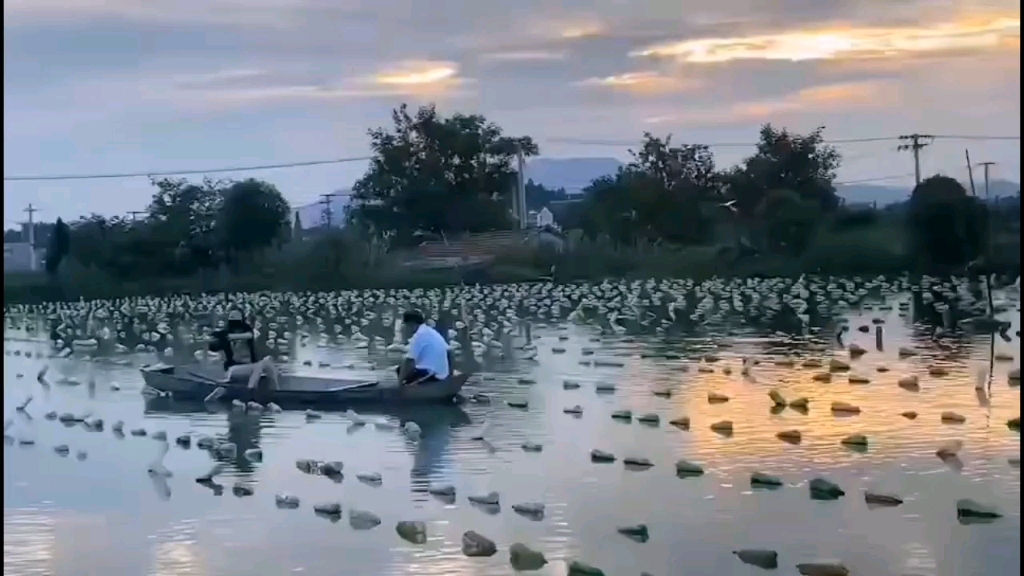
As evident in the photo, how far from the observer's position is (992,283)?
27.4 m

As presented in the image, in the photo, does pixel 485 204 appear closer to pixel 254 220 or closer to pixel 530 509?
pixel 254 220

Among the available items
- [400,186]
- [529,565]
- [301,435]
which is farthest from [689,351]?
[400,186]

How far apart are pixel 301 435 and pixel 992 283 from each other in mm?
19573

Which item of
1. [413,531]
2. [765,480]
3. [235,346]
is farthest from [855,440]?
[235,346]

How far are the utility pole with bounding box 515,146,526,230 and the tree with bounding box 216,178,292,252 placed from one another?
18.5ft

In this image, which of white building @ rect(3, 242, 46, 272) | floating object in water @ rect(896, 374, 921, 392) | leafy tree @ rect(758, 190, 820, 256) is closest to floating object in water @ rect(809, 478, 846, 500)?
floating object in water @ rect(896, 374, 921, 392)

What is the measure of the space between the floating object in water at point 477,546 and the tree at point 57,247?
21015 mm

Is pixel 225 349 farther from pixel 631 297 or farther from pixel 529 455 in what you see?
pixel 631 297

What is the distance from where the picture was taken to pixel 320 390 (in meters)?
12.5

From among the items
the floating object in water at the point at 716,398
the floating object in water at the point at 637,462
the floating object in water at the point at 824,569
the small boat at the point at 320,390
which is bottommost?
the floating object in water at the point at 824,569

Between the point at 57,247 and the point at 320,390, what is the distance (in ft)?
53.6

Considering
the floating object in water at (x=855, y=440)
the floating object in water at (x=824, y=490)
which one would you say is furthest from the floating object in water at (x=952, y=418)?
the floating object in water at (x=824, y=490)

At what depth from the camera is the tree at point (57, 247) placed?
26844mm

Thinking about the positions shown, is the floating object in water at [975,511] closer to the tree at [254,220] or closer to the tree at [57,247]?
the tree at [57,247]
